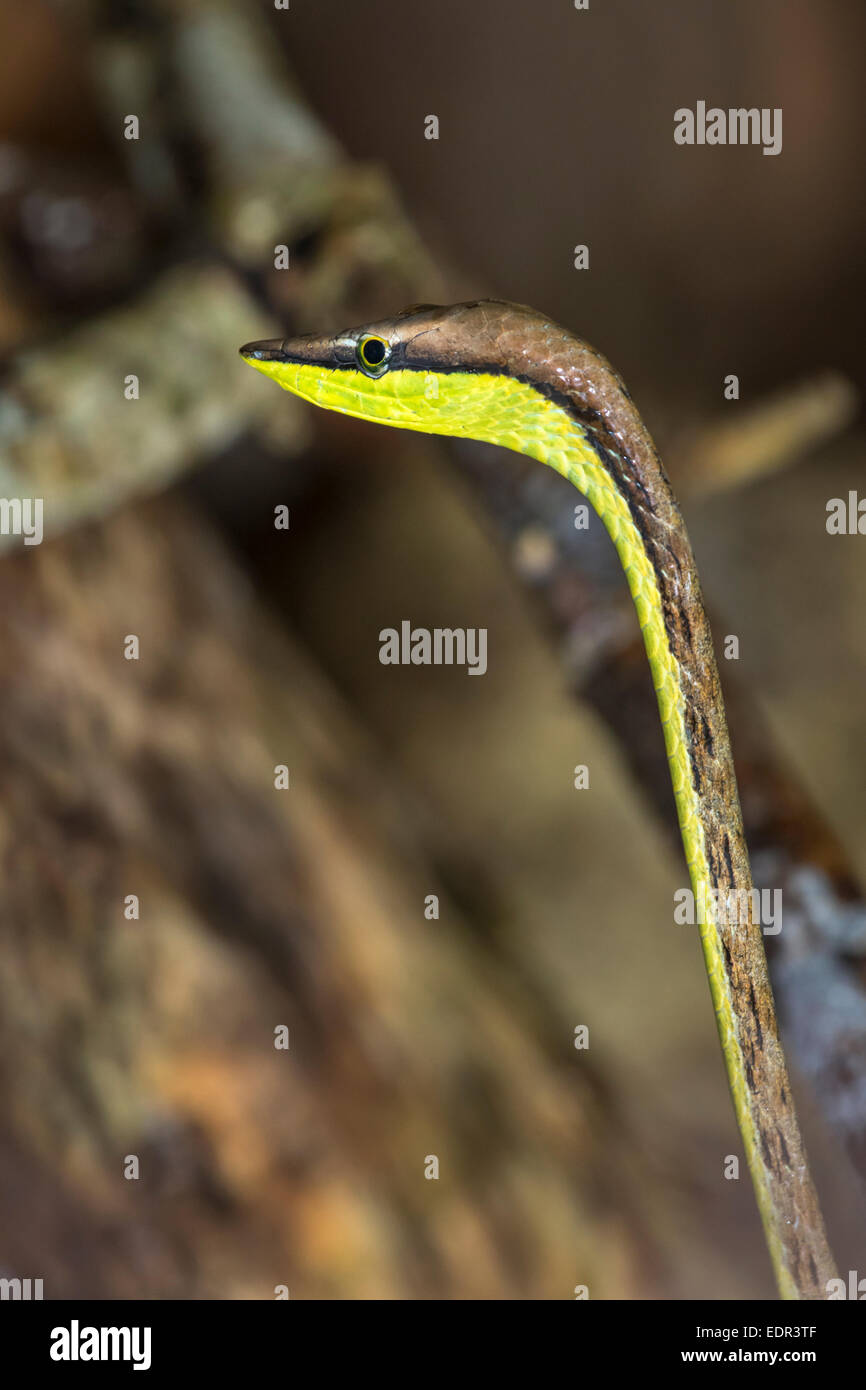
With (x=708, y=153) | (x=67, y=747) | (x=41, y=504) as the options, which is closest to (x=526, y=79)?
(x=708, y=153)

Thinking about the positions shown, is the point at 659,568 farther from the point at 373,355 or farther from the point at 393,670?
the point at 393,670

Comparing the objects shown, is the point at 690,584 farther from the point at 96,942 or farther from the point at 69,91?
the point at 69,91

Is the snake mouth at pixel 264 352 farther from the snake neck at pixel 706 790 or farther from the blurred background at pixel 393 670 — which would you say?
the blurred background at pixel 393 670

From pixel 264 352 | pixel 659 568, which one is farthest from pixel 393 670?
pixel 659 568

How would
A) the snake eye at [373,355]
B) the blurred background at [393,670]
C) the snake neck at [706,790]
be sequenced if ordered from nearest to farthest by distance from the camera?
the snake neck at [706,790] → the snake eye at [373,355] → the blurred background at [393,670]

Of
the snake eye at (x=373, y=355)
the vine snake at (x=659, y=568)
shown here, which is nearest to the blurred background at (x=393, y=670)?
the vine snake at (x=659, y=568)

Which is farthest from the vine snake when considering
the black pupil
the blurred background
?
the blurred background

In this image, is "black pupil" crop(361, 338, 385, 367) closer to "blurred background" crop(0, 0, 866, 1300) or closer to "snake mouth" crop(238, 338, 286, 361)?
"snake mouth" crop(238, 338, 286, 361)
